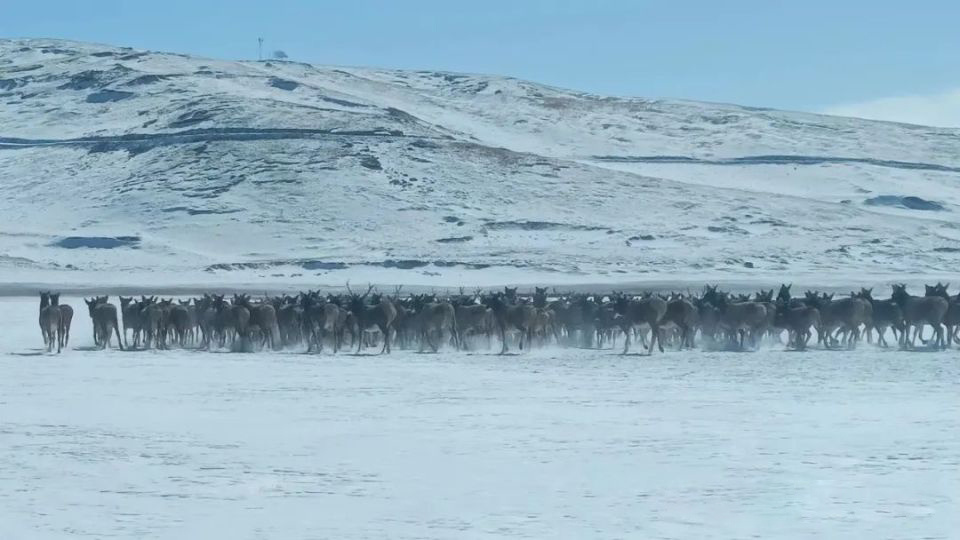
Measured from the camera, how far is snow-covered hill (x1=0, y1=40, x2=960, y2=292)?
6756 centimetres

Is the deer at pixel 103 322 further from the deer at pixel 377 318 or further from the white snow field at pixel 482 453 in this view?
the white snow field at pixel 482 453

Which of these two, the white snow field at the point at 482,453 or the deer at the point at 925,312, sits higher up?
the deer at the point at 925,312

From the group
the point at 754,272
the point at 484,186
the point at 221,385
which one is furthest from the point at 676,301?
the point at 484,186

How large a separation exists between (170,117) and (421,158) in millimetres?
19434

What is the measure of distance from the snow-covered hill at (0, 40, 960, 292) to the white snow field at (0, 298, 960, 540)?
1438 inches

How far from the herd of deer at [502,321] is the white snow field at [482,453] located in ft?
18.4

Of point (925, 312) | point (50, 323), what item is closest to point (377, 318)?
point (50, 323)

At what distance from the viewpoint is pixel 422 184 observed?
84.2 meters

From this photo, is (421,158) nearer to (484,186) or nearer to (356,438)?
(484,186)

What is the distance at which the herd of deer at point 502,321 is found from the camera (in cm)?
3194

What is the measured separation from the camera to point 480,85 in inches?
5128

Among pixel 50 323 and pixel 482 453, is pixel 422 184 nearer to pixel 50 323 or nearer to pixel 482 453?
pixel 50 323

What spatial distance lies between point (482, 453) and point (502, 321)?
16.4m

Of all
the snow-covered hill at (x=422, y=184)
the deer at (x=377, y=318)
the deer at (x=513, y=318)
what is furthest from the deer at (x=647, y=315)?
the snow-covered hill at (x=422, y=184)
